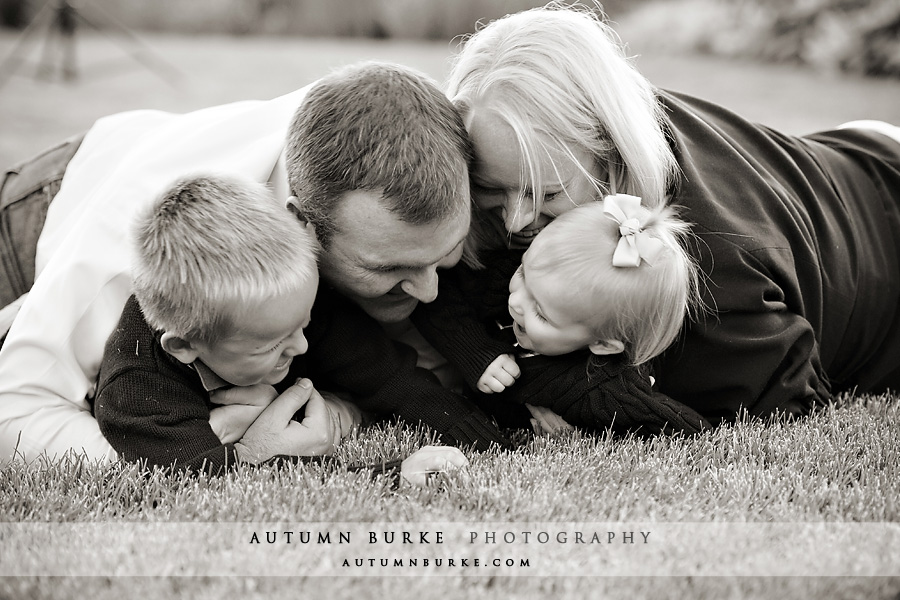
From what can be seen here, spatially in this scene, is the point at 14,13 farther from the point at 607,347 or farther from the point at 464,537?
the point at 464,537

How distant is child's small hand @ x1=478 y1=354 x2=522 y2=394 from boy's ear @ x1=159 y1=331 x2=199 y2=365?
0.83 meters

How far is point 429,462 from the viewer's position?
223 centimetres

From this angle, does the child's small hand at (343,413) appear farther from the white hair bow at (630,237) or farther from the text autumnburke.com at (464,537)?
the white hair bow at (630,237)

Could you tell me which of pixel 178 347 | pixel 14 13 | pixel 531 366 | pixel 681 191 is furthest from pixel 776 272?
pixel 14 13

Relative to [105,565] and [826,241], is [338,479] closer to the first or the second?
[105,565]

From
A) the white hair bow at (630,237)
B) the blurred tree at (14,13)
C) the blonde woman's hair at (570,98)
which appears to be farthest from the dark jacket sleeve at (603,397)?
the blurred tree at (14,13)

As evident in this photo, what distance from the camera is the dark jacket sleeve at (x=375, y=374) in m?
2.55

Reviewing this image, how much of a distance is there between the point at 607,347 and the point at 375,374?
69cm

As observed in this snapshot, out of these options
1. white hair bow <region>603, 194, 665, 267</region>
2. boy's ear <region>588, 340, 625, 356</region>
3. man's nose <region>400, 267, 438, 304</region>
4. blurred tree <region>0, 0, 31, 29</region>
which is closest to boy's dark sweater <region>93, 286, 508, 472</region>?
man's nose <region>400, 267, 438, 304</region>

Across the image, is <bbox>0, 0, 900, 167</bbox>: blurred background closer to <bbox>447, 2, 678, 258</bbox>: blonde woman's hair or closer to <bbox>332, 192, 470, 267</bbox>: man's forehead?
<bbox>447, 2, 678, 258</bbox>: blonde woman's hair

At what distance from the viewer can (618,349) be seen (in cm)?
246

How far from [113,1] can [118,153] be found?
36.4 feet

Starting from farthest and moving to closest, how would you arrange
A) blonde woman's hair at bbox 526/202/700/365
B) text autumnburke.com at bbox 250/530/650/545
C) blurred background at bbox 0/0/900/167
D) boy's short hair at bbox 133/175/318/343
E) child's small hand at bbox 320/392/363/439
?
blurred background at bbox 0/0/900/167, child's small hand at bbox 320/392/363/439, blonde woman's hair at bbox 526/202/700/365, boy's short hair at bbox 133/175/318/343, text autumnburke.com at bbox 250/530/650/545

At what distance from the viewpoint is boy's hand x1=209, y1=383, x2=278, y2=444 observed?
2375mm
